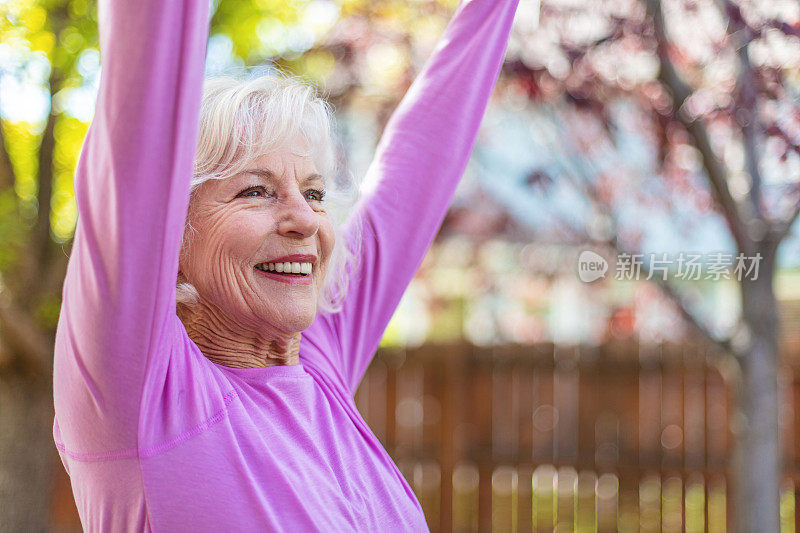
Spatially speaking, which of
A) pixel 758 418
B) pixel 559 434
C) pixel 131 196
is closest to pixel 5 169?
pixel 758 418

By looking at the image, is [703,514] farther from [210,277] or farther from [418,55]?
[210,277]

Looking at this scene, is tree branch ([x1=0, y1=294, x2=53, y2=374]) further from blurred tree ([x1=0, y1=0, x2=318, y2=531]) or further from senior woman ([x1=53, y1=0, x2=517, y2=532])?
senior woman ([x1=53, y1=0, x2=517, y2=532])

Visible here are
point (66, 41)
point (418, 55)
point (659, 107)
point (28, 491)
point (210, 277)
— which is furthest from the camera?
point (418, 55)

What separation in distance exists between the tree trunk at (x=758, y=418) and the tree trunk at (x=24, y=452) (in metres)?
2.89

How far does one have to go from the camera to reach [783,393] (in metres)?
5.09

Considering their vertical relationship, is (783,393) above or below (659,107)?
below

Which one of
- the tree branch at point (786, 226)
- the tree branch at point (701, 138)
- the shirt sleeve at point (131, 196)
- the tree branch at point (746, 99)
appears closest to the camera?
the shirt sleeve at point (131, 196)

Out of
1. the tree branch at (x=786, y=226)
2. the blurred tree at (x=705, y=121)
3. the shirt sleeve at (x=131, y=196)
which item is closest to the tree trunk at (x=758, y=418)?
the blurred tree at (x=705, y=121)

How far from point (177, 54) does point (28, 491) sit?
3.64 m

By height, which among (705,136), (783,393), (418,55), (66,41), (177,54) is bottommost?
(783,393)

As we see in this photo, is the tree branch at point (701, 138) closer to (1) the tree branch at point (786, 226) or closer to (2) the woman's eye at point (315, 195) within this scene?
(1) the tree branch at point (786, 226)

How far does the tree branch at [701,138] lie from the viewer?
105 inches

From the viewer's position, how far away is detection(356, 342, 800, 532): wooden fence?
5.30 metres

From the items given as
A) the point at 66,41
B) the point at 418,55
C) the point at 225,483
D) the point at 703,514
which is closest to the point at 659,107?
the point at 418,55
